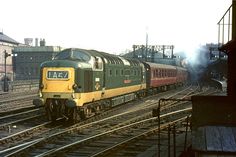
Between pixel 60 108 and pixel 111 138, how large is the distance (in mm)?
3696

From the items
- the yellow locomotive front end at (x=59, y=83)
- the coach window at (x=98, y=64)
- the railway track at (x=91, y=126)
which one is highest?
the coach window at (x=98, y=64)

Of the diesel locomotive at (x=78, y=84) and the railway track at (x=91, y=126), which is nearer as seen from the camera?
the railway track at (x=91, y=126)

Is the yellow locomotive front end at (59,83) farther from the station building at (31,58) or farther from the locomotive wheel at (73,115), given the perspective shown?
the station building at (31,58)

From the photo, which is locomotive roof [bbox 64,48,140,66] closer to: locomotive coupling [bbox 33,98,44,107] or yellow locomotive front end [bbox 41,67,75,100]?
yellow locomotive front end [bbox 41,67,75,100]

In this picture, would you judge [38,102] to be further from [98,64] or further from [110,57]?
[110,57]

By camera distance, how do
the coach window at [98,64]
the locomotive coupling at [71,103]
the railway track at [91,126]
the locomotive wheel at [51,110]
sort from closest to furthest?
the railway track at [91,126] → the locomotive coupling at [71,103] → the locomotive wheel at [51,110] → the coach window at [98,64]

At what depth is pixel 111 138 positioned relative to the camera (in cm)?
1476

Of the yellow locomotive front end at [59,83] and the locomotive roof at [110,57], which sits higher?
the locomotive roof at [110,57]

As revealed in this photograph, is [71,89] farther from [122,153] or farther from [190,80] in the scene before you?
[190,80]

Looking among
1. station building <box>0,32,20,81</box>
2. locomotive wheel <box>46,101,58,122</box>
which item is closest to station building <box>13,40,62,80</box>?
station building <box>0,32,20,81</box>

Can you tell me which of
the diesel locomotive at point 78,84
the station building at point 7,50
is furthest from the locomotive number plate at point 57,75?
the station building at point 7,50

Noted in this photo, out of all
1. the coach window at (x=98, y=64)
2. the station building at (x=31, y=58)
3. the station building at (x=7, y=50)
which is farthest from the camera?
the station building at (x=31, y=58)

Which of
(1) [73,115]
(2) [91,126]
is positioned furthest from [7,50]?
(2) [91,126]

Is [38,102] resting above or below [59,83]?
below
